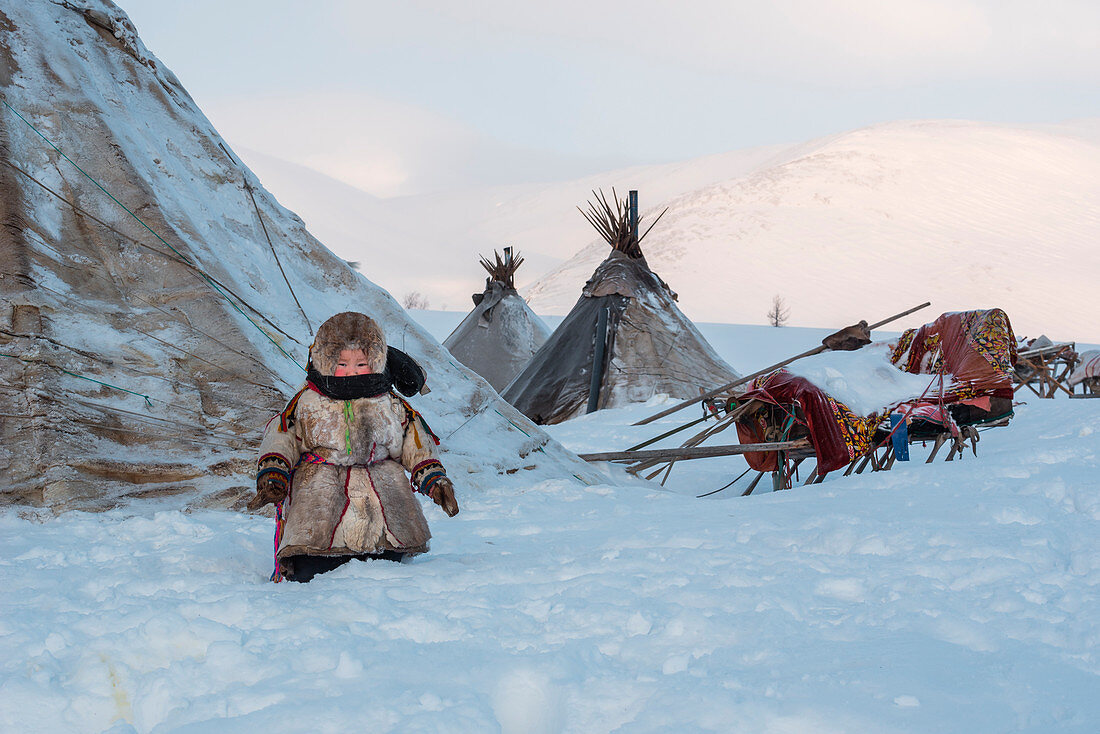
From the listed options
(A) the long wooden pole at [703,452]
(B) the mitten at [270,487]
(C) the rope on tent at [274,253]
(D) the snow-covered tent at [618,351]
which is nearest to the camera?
(B) the mitten at [270,487]

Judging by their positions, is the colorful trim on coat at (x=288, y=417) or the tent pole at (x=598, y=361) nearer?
the colorful trim on coat at (x=288, y=417)

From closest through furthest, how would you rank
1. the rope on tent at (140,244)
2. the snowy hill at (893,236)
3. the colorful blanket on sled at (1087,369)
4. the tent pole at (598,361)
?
1. the rope on tent at (140,244)
2. the tent pole at (598,361)
3. the colorful blanket on sled at (1087,369)
4. the snowy hill at (893,236)

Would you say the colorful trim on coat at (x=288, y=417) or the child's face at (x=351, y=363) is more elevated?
the child's face at (x=351, y=363)

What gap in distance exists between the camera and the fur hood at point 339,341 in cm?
281

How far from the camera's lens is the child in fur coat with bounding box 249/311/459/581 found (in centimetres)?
268

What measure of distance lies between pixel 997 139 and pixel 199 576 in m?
53.9

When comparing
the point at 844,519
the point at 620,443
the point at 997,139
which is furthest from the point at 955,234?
the point at 844,519

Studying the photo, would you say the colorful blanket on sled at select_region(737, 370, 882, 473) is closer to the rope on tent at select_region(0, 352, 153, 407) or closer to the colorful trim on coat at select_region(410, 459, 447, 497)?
the colorful trim on coat at select_region(410, 459, 447, 497)

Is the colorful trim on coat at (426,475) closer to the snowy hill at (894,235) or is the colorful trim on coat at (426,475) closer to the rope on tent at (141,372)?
the rope on tent at (141,372)

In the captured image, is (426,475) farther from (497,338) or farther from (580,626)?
(497,338)

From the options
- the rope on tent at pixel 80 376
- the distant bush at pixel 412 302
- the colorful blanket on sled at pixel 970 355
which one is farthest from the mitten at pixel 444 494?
the distant bush at pixel 412 302

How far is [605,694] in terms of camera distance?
1.86 m

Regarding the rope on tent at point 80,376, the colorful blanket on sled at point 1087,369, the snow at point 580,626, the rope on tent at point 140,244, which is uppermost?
the rope on tent at point 140,244

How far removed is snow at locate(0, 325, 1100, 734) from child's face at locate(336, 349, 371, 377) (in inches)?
23.2
